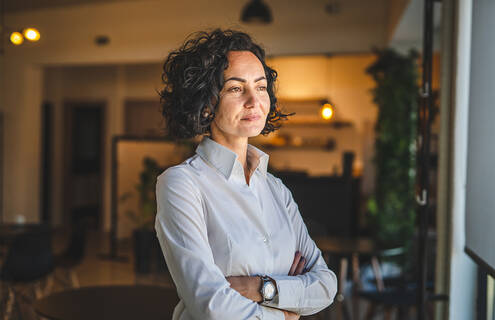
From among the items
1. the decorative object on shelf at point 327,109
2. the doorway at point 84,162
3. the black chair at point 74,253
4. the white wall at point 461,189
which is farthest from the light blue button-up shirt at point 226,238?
the doorway at point 84,162

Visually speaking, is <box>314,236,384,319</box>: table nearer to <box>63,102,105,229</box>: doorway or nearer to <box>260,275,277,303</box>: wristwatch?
<box>260,275,277,303</box>: wristwatch

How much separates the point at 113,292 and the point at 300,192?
447 cm

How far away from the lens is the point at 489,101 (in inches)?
92.7

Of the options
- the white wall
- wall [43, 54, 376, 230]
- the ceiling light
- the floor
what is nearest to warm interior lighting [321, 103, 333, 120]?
the white wall

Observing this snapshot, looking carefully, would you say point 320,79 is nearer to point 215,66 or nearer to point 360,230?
point 360,230

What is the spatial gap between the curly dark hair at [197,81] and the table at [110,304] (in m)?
1.04

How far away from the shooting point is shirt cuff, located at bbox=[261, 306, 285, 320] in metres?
1.51

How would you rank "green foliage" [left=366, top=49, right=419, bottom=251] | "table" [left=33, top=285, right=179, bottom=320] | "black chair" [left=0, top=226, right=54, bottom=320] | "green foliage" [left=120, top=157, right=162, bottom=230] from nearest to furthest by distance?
"table" [left=33, top=285, right=179, bottom=320] < "black chair" [left=0, top=226, right=54, bottom=320] < "green foliage" [left=366, top=49, right=419, bottom=251] < "green foliage" [left=120, top=157, right=162, bottom=230]

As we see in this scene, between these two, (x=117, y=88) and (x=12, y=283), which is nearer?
(x=12, y=283)

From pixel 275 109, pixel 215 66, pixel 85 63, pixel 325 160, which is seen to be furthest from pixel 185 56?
pixel 325 160

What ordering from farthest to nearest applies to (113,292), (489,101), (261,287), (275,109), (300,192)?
1. (300,192)
2. (113,292)
3. (489,101)
4. (275,109)
5. (261,287)

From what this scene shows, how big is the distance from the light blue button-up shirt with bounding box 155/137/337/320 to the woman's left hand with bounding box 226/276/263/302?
2 centimetres

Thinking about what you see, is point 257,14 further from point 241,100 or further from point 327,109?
point 241,100

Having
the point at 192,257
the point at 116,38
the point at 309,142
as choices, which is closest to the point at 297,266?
the point at 192,257
